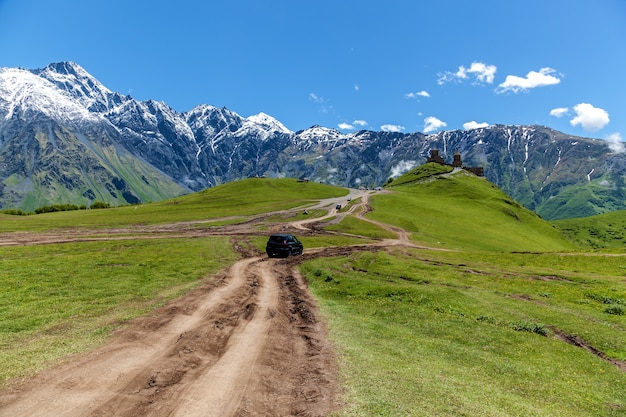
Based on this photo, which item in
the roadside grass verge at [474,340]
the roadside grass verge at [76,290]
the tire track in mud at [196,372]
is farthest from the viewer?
the roadside grass verge at [76,290]

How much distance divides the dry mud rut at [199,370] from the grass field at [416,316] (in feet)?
3.69

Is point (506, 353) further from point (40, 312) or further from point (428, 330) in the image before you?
point (40, 312)

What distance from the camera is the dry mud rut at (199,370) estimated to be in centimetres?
1070

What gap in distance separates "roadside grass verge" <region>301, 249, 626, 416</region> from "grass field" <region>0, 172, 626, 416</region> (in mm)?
88

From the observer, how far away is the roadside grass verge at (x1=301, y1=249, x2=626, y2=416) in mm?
12055

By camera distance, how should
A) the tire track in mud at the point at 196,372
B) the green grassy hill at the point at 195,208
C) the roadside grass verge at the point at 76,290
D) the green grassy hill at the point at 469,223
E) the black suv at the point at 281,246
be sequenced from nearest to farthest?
the tire track in mud at the point at 196,372
the roadside grass verge at the point at 76,290
the black suv at the point at 281,246
the green grassy hill at the point at 195,208
the green grassy hill at the point at 469,223

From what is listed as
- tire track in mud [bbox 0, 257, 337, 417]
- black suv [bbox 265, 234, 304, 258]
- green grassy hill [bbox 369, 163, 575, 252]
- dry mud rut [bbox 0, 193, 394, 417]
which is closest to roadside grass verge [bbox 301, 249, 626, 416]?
dry mud rut [bbox 0, 193, 394, 417]

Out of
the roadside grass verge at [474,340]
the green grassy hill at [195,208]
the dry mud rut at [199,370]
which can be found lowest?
the roadside grass verge at [474,340]

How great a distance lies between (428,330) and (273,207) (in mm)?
96769

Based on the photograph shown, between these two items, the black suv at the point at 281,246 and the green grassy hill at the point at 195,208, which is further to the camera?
the green grassy hill at the point at 195,208

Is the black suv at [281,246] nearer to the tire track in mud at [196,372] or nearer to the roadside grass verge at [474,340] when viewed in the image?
the roadside grass verge at [474,340]

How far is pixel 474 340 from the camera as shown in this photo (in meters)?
18.9

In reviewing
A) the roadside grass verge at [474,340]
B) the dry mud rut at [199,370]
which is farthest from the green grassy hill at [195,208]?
the roadside grass verge at [474,340]

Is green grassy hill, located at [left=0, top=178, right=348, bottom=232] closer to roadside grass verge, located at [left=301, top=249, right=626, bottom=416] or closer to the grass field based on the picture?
the grass field
